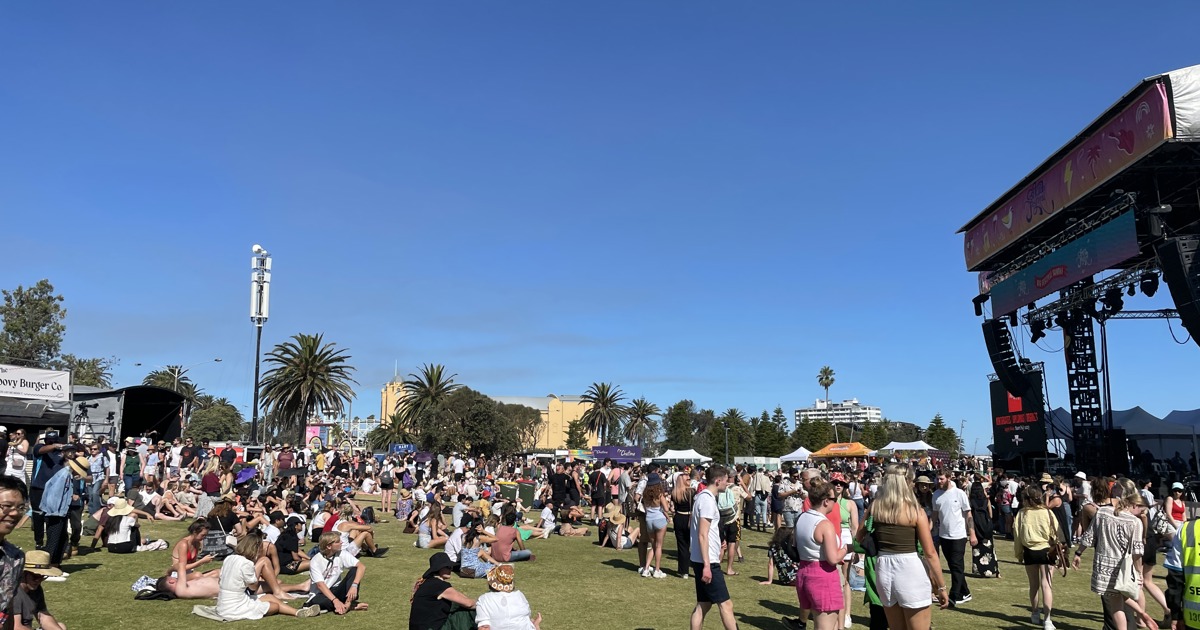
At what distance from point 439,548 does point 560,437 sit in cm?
11036

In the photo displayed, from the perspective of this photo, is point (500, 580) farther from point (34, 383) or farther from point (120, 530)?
point (34, 383)

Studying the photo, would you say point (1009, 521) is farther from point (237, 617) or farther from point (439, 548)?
point (237, 617)

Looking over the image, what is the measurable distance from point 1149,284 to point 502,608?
1154 inches

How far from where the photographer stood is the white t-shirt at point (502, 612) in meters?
5.48

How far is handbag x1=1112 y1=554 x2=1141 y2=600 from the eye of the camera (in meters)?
6.86

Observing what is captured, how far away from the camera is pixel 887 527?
17.6 feet

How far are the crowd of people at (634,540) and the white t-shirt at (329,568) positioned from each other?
0.8 inches

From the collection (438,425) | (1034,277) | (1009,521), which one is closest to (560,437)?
(438,425)

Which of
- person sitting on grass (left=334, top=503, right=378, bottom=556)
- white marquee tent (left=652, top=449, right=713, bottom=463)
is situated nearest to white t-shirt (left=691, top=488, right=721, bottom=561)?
person sitting on grass (left=334, top=503, right=378, bottom=556)

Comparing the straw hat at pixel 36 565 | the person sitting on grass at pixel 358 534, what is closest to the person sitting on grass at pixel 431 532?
the person sitting on grass at pixel 358 534

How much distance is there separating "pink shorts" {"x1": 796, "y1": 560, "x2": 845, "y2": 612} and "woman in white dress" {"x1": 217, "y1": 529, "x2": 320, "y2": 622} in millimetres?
5679

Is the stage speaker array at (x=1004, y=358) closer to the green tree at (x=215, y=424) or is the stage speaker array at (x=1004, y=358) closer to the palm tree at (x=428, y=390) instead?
the palm tree at (x=428, y=390)

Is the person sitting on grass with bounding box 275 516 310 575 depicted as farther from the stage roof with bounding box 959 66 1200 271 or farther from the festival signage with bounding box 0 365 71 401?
the stage roof with bounding box 959 66 1200 271

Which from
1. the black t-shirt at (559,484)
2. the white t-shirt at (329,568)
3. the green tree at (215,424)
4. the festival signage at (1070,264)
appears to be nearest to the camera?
the white t-shirt at (329,568)
